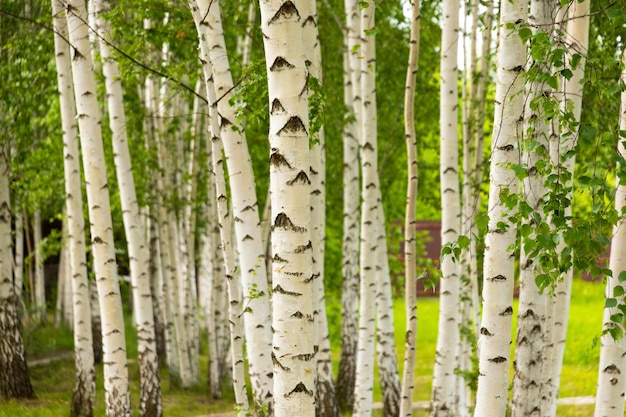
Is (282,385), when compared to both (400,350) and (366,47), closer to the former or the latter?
(366,47)

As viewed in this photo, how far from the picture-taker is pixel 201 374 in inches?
656

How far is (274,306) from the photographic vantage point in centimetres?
393

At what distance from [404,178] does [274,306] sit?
43.9ft

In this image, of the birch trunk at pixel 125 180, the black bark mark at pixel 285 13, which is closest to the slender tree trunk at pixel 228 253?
the black bark mark at pixel 285 13

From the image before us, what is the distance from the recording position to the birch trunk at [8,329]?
1080cm

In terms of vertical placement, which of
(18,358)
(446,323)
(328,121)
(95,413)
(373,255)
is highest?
(328,121)

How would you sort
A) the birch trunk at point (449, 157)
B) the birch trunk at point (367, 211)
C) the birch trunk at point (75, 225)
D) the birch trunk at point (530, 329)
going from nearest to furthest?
1. the birch trunk at point (530, 329)
2. the birch trunk at point (449, 157)
3. the birch trunk at point (367, 211)
4. the birch trunk at point (75, 225)

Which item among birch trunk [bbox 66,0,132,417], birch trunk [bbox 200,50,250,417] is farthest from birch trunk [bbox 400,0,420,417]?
birch trunk [bbox 66,0,132,417]

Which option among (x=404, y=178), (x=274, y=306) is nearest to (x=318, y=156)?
(x=274, y=306)

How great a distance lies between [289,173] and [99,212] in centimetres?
486

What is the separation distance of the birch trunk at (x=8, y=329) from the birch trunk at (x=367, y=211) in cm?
491

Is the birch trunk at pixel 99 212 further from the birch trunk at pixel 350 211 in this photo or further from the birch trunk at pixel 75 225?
the birch trunk at pixel 350 211

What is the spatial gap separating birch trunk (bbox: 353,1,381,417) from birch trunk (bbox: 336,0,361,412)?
60cm

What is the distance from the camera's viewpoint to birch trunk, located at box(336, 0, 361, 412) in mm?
10184
